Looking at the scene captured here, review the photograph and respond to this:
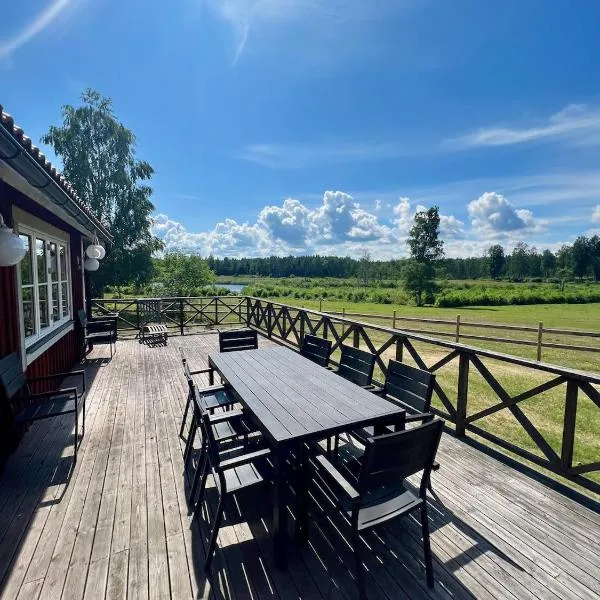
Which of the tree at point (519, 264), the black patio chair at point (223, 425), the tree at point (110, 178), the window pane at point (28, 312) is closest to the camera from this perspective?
the black patio chair at point (223, 425)

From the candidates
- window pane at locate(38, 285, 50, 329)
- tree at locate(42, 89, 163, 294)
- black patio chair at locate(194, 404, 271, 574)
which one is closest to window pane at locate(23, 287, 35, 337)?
window pane at locate(38, 285, 50, 329)

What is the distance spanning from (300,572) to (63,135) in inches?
654

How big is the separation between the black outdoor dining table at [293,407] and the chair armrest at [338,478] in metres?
0.12

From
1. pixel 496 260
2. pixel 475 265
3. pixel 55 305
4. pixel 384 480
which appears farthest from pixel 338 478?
pixel 475 265

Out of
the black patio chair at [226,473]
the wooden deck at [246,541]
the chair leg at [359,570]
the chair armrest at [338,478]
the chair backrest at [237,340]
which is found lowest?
the wooden deck at [246,541]

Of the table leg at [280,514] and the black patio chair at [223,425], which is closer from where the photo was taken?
the table leg at [280,514]

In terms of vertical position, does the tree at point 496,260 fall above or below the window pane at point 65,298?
above

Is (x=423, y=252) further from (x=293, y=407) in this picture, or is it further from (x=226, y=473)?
(x=226, y=473)

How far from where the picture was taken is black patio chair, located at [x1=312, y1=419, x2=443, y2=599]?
1.46 m

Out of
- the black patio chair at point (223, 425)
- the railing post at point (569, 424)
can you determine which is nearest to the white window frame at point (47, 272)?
the black patio chair at point (223, 425)

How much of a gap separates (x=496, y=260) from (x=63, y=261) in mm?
59511

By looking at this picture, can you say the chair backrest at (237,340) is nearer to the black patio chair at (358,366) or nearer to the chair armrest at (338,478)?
the black patio chair at (358,366)

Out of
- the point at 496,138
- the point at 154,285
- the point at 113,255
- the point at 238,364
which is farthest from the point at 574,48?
the point at 154,285

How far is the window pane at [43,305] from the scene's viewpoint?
435 cm
